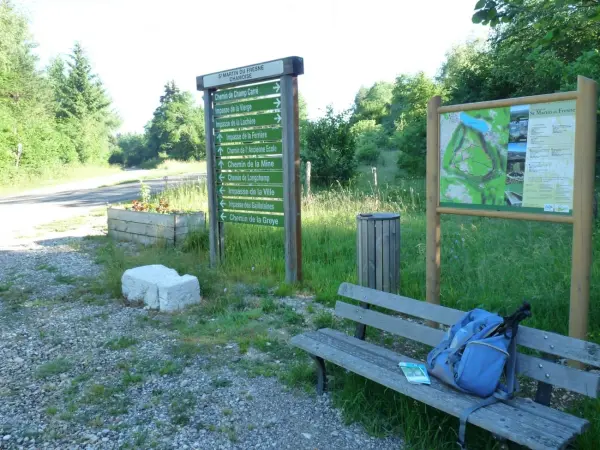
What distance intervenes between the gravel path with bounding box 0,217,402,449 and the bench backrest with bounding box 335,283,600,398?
0.72 metres

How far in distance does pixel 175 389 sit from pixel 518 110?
332 cm

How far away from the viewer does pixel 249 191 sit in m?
7.16

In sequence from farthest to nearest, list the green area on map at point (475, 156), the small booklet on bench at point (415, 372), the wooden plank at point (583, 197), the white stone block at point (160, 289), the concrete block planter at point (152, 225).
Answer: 1. the concrete block planter at point (152, 225)
2. the white stone block at point (160, 289)
3. the green area on map at point (475, 156)
4. the wooden plank at point (583, 197)
5. the small booklet on bench at point (415, 372)

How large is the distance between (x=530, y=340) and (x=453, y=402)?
0.60 m

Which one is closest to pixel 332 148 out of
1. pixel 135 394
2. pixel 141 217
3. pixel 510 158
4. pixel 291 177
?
pixel 141 217

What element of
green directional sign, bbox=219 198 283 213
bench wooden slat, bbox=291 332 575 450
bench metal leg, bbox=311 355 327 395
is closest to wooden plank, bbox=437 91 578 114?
bench wooden slat, bbox=291 332 575 450

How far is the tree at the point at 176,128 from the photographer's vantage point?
2425 inches

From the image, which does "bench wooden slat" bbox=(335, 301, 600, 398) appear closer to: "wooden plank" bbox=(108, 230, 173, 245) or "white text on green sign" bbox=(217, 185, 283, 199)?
"white text on green sign" bbox=(217, 185, 283, 199)

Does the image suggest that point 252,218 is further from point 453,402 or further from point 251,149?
point 453,402

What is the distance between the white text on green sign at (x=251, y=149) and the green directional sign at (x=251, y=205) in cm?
66

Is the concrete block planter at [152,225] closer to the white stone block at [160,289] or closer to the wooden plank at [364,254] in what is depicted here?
the white stone block at [160,289]

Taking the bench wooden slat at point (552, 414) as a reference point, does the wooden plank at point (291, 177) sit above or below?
above

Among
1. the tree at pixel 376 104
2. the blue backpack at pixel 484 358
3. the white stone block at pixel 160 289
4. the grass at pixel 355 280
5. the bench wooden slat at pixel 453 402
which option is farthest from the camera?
the tree at pixel 376 104

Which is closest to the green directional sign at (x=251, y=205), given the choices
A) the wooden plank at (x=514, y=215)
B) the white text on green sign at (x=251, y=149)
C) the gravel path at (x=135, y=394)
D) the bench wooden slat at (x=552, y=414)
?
the white text on green sign at (x=251, y=149)
